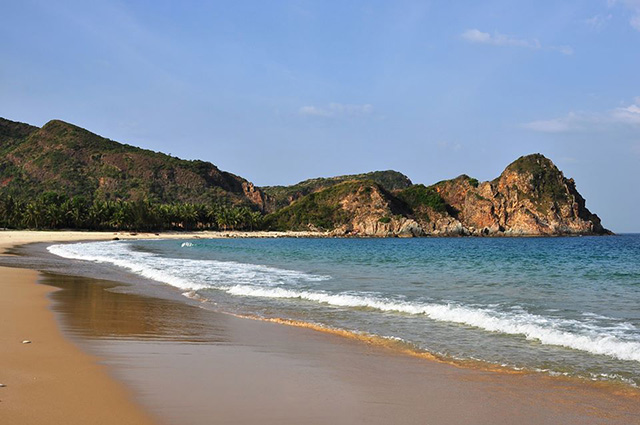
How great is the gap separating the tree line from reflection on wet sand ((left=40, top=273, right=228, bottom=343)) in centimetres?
9271

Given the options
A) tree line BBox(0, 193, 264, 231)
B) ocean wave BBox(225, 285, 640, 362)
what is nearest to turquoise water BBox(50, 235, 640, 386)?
ocean wave BBox(225, 285, 640, 362)

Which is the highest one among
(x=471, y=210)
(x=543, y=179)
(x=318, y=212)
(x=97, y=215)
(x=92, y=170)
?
(x=543, y=179)

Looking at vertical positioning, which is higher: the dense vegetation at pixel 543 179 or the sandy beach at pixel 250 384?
the dense vegetation at pixel 543 179

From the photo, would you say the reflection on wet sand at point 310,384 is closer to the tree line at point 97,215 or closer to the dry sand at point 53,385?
the dry sand at point 53,385

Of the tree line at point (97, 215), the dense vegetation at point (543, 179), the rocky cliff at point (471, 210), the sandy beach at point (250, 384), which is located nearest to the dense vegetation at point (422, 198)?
the rocky cliff at point (471, 210)

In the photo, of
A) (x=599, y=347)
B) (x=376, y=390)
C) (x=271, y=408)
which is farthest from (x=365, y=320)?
(x=271, y=408)

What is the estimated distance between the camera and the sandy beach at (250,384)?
205 inches

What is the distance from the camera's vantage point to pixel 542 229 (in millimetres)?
142375

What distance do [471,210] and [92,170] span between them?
400 feet

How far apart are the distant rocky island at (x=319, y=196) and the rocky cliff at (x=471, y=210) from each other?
303mm

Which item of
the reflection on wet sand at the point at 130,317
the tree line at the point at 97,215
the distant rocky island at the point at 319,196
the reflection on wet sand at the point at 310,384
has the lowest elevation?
the reflection on wet sand at the point at 130,317

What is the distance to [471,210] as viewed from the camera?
159m

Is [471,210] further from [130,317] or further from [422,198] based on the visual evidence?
[130,317]

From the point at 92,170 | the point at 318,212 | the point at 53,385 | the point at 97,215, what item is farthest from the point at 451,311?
the point at 92,170
